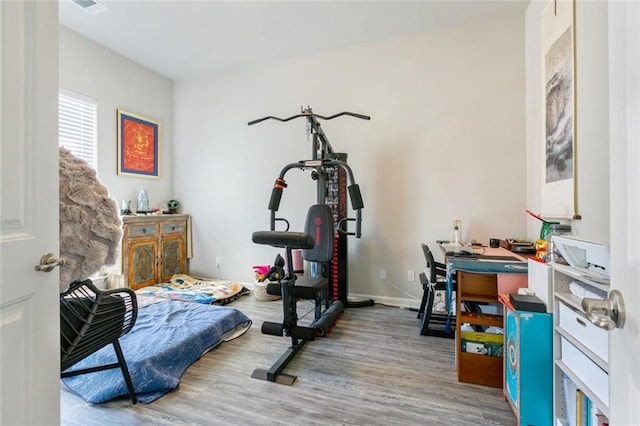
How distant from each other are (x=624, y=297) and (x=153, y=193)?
4644mm

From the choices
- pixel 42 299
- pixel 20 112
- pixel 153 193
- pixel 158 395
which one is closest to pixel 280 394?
pixel 158 395

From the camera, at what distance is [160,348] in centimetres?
192

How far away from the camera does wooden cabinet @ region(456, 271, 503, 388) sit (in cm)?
176

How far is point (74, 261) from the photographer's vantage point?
1.23 metres

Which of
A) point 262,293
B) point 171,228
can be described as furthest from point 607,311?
point 171,228

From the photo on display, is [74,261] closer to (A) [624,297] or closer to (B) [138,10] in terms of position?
(A) [624,297]

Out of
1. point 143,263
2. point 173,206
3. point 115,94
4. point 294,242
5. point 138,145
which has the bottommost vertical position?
point 143,263

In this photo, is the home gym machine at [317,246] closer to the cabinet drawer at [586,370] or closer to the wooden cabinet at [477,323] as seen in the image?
the wooden cabinet at [477,323]

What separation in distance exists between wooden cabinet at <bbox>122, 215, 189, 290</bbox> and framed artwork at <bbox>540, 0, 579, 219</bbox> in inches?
157

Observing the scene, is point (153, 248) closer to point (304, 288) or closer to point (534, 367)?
point (304, 288)

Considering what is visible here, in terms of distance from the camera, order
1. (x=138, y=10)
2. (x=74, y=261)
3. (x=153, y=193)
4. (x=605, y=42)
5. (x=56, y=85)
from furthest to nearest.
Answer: (x=153, y=193), (x=138, y=10), (x=605, y=42), (x=74, y=261), (x=56, y=85)

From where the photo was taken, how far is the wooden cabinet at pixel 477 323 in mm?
1757

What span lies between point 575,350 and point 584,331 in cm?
13

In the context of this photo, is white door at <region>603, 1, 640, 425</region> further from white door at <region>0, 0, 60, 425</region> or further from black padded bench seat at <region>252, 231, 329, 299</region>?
black padded bench seat at <region>252, 231, 329, 299</region>
